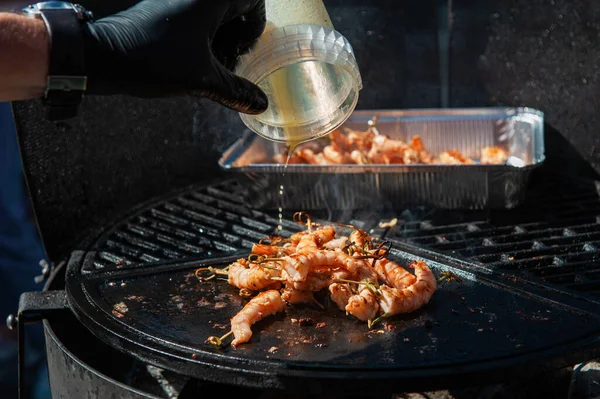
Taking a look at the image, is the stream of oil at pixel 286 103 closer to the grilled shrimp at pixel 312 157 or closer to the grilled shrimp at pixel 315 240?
the grilled shrimp at pixel 315 240

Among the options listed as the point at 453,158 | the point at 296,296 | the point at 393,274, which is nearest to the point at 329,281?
the point at 296,296

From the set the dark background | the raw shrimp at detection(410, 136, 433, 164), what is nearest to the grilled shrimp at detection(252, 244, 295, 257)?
the raw shrimp at detection(410, 136, 433, 164)

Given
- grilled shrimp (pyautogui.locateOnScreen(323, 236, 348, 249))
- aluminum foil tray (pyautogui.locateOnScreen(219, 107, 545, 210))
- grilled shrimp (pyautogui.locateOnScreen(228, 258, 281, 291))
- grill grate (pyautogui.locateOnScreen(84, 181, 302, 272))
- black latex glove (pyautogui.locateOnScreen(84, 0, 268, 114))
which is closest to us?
black latex glove (pyautogui.locateOnScreen(84, 0, 268, 114))

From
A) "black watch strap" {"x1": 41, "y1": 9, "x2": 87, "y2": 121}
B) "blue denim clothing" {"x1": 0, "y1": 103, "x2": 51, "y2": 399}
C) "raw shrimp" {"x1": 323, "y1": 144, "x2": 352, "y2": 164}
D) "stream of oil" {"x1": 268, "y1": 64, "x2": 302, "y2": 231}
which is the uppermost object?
"black watch strap" {"x1": 41, "y1": 9, "x2": 87, "y2": 121}

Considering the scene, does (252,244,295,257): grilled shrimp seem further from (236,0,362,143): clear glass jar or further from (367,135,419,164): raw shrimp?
(367,135,419,164): raw shrimp

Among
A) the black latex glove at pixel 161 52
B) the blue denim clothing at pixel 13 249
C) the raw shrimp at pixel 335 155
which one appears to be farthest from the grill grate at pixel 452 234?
the blue denim clothing at pixel 13 249

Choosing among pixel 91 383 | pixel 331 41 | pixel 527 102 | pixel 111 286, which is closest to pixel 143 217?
pixel 111 286

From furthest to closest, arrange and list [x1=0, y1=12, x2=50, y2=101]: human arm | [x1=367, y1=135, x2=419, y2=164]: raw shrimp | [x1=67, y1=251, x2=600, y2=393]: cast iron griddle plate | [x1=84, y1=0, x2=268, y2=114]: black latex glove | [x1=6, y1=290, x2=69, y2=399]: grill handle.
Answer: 1. [x1=367, y1=135, x2=419, y2=164]: raw shrimp
2. [x1=6, y1=290, x2=69, y2=399]: grill handle
3. [x1=67, y1=251, x2=600, y2=393]: cast iron griddle plate
4. [x1=84, y1=0, x2=268, y2=114]: black latex glove
5. [x1=0, y1=12, x2=50, y2=101]: human arm
